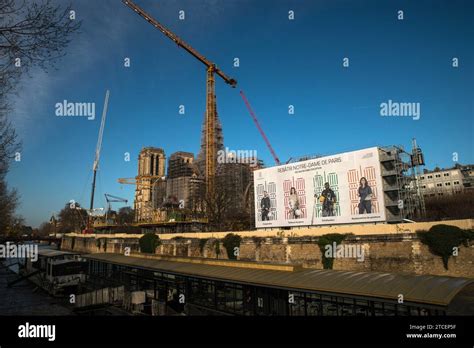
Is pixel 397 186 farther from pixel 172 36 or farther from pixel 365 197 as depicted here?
pixel 172 36

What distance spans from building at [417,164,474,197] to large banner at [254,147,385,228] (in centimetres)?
6093

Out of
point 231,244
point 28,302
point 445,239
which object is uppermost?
point 445,239

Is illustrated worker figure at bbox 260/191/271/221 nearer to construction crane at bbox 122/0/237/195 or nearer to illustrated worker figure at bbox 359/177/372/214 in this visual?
illustrated worker figure at bbox 359/177/372/214

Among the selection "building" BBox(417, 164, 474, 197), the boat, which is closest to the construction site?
the boat

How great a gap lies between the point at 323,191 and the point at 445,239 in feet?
64.5

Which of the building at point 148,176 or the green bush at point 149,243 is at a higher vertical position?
the building at point 148,176

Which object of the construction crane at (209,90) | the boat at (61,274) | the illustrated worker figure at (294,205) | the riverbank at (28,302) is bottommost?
the riverbank at (28,302)

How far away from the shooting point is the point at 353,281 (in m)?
11.7

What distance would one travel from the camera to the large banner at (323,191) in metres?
40.6

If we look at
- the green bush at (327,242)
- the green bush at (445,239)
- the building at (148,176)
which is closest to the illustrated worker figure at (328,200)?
the green bush at (327,242)

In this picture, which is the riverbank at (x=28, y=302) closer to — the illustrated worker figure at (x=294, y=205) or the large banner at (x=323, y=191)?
the large banner at (x=323, y=191)

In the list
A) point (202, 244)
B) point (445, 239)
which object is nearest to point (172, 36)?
point (202, 244)

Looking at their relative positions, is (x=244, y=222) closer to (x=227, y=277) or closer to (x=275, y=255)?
(x=275, y=255)

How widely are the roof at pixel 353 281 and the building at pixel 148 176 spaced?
152m
